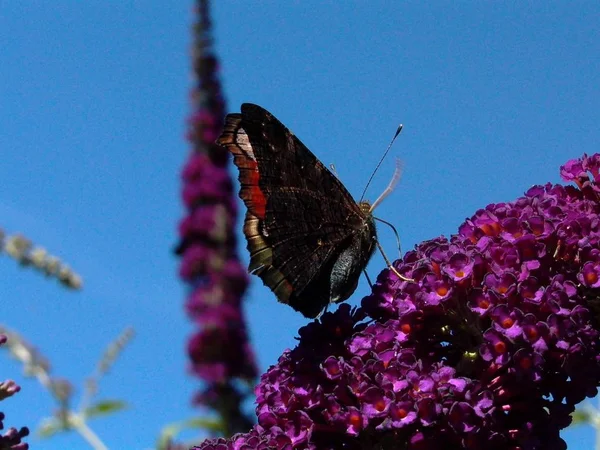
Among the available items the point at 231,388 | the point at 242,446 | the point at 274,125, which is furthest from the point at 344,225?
the point at 231,388

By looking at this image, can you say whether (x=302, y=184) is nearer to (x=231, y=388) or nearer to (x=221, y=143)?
(x=221, y=143)

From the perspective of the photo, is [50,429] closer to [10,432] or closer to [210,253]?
[10,432]

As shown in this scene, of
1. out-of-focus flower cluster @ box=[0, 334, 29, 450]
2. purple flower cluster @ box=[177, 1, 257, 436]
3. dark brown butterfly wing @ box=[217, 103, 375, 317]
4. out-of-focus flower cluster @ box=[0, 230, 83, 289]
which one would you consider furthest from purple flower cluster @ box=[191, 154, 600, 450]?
purple flower cluster @ box=[177, 1, 257, 436]

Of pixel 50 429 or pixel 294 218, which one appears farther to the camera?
pixel 50 429

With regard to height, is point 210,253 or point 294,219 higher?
point 210,253

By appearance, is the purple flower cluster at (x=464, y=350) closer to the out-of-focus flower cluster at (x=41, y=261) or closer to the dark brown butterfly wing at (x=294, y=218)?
the dark brown butterfly wing at (x=294, y=218)

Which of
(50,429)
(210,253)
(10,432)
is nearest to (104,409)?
(50,429)
